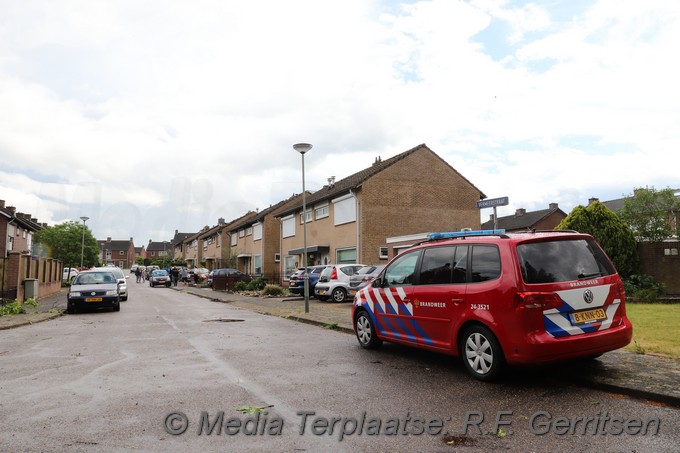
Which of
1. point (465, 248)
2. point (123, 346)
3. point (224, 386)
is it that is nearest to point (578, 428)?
point (465, 248)

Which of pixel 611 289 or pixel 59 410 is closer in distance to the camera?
pixel 59 410

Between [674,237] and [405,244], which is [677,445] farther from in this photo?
[674,237]

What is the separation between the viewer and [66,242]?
1897 inches

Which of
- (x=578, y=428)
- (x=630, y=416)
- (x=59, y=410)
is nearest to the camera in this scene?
(x=578, y=428)

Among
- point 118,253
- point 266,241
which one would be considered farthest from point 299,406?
point 118,253

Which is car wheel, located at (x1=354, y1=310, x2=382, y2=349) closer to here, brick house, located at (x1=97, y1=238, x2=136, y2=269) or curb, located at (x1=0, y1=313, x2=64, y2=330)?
curb, located at (x1=0, y1=313, x2=64, y2=330)

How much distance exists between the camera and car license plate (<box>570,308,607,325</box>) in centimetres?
524

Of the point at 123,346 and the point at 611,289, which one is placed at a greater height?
the point at 611,289

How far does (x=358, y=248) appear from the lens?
1035 inches

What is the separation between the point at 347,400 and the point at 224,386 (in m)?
Result: 1.57

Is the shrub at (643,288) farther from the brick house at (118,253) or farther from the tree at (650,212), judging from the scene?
the brick house at (118,253)

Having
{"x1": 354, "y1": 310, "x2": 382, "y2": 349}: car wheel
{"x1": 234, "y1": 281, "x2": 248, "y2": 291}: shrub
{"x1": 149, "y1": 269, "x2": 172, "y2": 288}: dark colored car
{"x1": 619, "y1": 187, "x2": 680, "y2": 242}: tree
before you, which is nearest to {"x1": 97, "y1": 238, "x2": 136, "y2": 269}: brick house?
{"x1": 149, "y1": 269, "x2": 172, "y2": 288}: dark colored car

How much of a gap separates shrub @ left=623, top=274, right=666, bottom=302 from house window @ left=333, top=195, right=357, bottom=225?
14.5 m

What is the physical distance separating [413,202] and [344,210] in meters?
4.20
